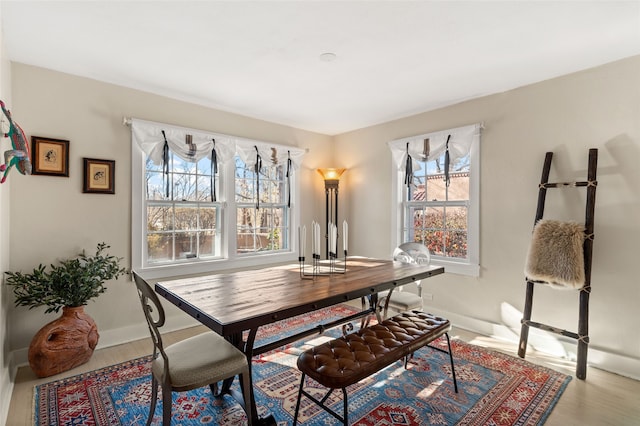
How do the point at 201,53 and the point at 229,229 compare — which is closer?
the point at 201,53

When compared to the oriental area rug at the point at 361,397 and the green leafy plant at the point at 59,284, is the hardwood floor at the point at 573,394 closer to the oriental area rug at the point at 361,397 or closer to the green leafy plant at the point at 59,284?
the oriental area rug at the point at 361,397

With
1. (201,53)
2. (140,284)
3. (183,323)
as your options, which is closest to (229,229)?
(183,323)

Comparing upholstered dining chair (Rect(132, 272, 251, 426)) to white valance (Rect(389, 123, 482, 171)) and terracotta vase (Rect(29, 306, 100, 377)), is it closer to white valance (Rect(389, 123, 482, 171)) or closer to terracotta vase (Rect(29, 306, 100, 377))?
terracotta vase (Rect(29, 306, 100, 377))

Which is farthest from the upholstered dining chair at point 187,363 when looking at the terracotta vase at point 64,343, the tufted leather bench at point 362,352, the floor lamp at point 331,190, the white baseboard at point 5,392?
the floor lamp at point 331,190

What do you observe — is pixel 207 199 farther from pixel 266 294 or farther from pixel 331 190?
pixel 266 294

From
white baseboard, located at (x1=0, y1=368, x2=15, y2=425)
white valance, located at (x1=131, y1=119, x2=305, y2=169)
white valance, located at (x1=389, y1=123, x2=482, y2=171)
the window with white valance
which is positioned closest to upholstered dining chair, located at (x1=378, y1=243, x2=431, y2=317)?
white valance, located at (x1=389, y1=123, x2=482, y2=171)

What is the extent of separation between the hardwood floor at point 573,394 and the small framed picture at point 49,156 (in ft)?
5.31

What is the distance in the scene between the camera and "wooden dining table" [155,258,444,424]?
159 centimetres

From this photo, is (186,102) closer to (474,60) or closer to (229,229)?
(229,229)

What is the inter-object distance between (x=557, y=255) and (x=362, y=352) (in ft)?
6.34

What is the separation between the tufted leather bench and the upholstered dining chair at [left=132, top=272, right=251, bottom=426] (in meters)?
0.36

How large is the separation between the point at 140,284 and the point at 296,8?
1.80 metres

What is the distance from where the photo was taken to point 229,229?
152 inches

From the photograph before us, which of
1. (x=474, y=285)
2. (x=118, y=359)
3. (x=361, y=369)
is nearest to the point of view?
(x=361, y=369)
